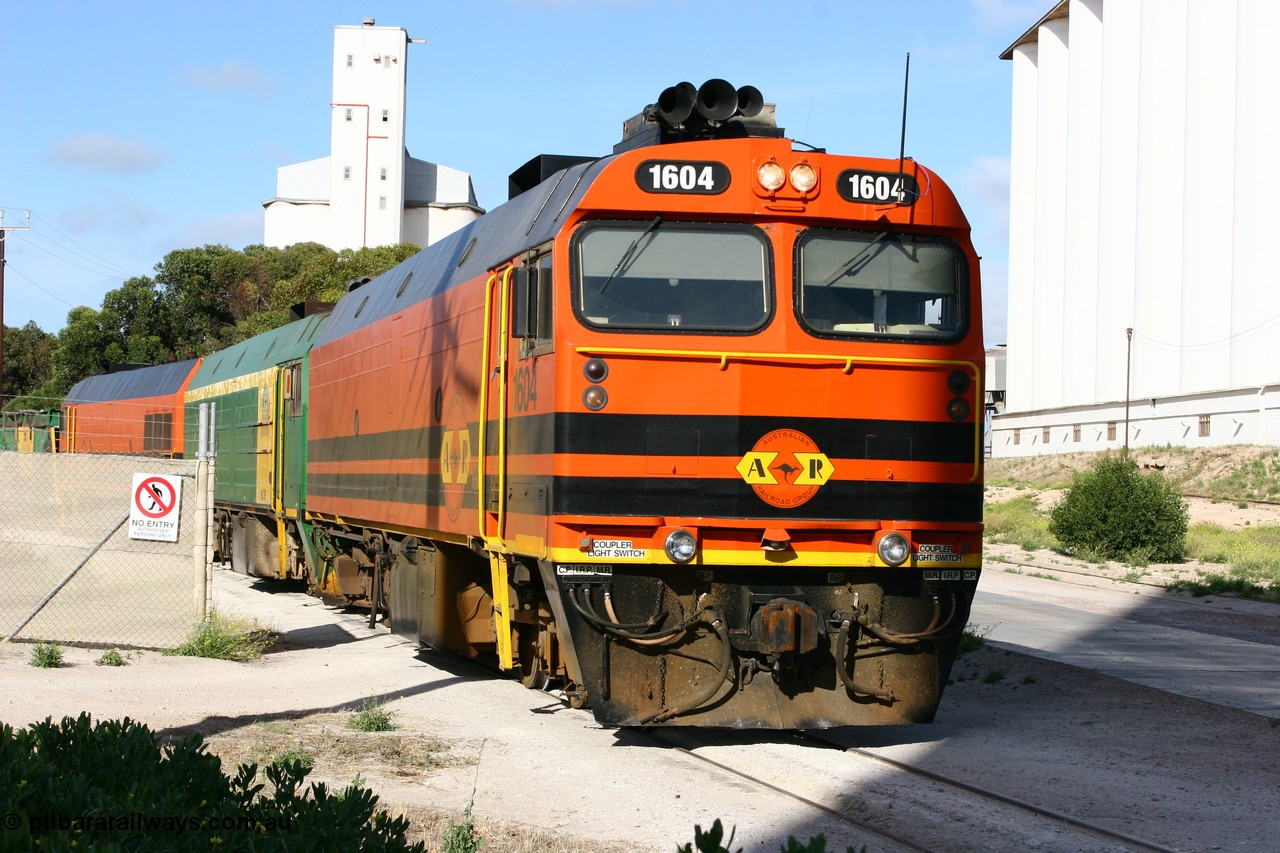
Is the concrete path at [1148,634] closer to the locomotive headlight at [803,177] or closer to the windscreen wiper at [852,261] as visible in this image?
the windscreen wiper at [852,261]

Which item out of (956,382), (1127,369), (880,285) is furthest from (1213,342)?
(880,285)

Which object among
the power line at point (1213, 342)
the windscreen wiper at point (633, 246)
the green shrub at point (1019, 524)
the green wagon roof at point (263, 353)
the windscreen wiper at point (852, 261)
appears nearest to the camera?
the windscreen wiper at point (633, 246)

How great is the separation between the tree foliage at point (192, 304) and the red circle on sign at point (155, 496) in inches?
2383

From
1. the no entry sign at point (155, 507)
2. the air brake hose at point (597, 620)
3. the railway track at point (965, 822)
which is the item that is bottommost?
the railway track at point (965, 822)

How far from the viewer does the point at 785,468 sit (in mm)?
8531

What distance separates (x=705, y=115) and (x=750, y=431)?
2.40m

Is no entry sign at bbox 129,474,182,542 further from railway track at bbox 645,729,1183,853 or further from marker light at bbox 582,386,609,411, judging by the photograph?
railway track at bbox 645,729,1183,853

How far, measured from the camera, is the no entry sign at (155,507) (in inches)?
534

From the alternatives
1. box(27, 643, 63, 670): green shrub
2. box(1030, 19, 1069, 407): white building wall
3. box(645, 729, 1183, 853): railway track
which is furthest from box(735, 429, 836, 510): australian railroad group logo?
box(1030, 19, 1069, 407): white building wall

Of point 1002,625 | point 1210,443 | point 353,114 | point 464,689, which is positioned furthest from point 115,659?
point 353,114

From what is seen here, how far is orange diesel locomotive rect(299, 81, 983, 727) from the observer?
8391mm

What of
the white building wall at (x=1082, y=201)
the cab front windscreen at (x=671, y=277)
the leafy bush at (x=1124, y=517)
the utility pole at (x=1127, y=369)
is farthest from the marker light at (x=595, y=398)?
the white building wall at (x=1082, y=201)

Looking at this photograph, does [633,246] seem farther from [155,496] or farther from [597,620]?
[155,496]

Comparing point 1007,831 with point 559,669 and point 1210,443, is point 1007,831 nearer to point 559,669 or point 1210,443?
point 559,669
